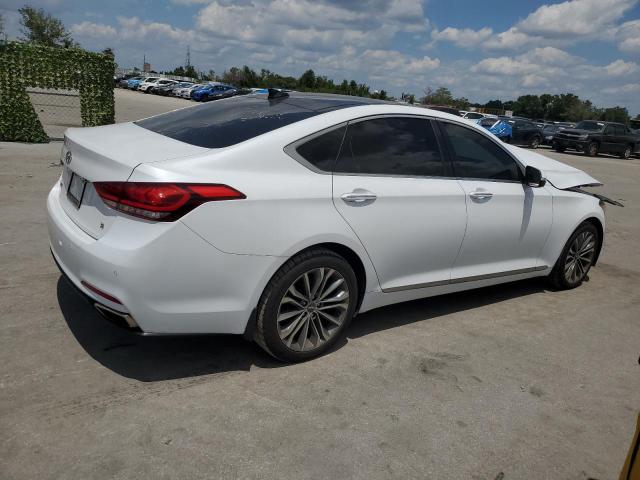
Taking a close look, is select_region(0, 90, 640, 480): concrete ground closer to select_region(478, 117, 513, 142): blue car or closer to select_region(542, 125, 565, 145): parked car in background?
select_region(478, 117, 513, 142): blue car

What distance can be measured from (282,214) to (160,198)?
0.70 meters

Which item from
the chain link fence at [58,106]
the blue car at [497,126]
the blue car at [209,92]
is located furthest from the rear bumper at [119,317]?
the blue car at [209,92]

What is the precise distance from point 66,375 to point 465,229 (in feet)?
9.49

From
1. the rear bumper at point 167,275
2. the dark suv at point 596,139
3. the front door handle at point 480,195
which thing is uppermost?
the front door handle at point 480,195

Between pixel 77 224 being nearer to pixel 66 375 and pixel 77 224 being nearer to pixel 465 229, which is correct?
pixel 66 375

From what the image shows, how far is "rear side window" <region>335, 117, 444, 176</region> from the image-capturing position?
3.60 metres

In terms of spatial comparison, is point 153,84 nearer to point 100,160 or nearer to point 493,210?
point 493,210

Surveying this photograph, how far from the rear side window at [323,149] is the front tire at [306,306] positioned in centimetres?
55

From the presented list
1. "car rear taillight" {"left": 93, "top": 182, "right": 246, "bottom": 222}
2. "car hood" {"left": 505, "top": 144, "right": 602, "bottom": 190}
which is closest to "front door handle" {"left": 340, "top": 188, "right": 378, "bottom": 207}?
"car rear taillight" {"left": 93, "top": 182, "right": 246, "bottom": 222}

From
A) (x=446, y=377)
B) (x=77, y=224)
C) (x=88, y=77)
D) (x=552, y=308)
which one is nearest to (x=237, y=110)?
(x=77, y=224)

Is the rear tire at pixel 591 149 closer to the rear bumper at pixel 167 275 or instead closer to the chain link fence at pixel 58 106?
the chain link fence at pixel 58 106

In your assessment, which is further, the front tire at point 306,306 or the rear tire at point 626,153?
the rear tire at point 626,153

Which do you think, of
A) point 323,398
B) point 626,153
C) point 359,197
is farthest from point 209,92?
point 323,398

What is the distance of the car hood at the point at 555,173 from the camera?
16.9 ft
